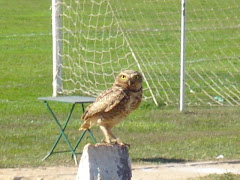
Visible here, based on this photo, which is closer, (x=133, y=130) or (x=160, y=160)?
(x=160, y=160)

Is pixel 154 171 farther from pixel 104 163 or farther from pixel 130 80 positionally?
pixel 130 80

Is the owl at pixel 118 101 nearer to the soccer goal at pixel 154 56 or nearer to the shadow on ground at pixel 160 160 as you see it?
the shadow on ground at pixel 160 160

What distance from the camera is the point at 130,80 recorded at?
21.3ft

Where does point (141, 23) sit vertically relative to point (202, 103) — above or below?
below

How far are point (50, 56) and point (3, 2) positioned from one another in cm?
1570

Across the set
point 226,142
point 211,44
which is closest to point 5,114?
point 226,142

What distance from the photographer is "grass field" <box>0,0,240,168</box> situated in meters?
10.1

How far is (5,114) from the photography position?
43.2 ft

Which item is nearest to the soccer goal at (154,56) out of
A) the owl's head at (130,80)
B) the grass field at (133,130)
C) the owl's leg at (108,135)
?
the grass field at (133,130)

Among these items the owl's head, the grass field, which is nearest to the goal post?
the grass field

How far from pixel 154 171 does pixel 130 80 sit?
2881 millimetres

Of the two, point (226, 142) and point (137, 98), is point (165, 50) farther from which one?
point (137, 98)

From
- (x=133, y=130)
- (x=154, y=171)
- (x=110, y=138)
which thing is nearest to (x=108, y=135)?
(x=110, y=138)

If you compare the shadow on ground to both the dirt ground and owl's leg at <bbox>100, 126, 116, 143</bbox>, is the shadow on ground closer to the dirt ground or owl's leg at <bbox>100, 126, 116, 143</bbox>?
the dirt ground
